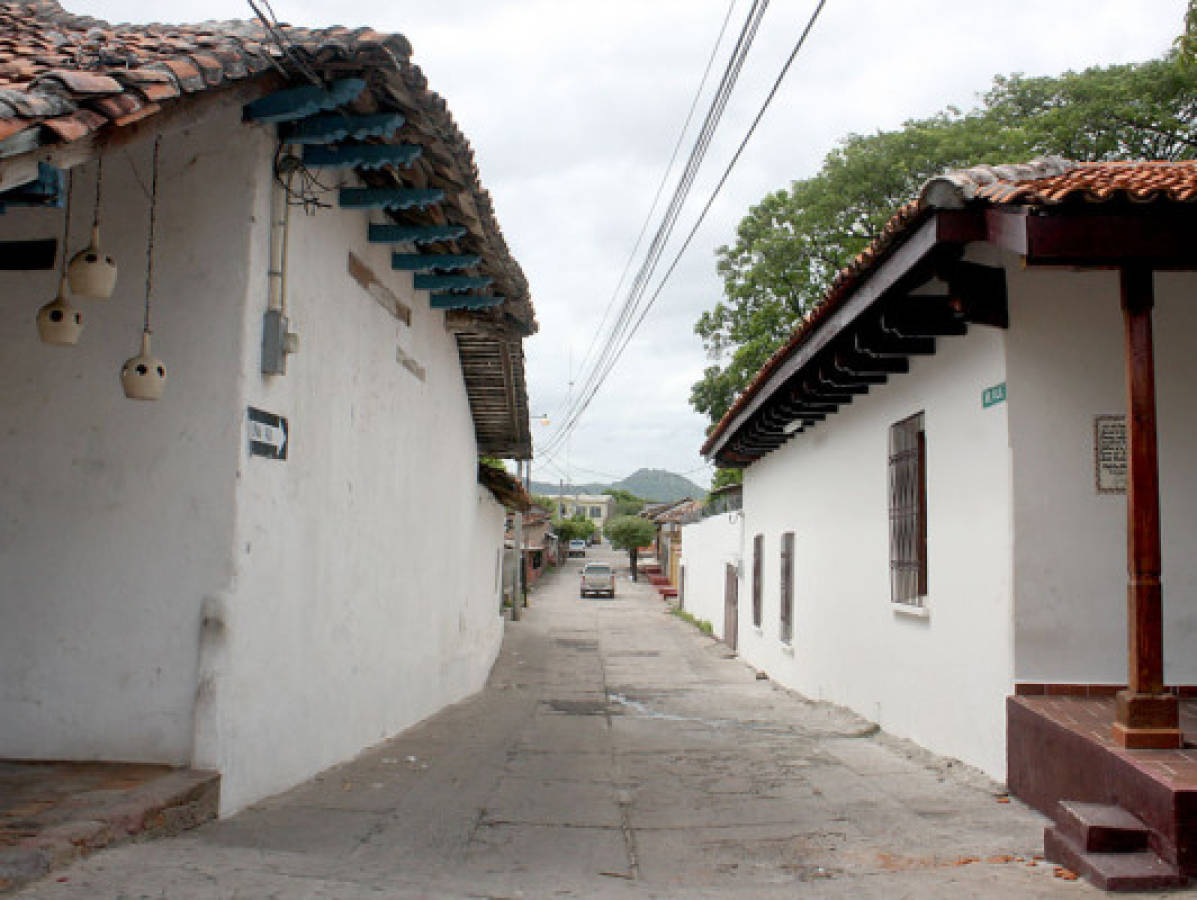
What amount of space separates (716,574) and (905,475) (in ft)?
46.8

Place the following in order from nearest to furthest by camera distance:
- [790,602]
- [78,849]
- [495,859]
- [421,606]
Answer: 1. [78,849]
2. [495,859]
3. [421,606]
4. [790,602]

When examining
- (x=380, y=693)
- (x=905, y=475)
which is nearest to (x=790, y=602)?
(x=905, y=475)

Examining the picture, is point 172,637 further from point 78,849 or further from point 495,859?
point 495,859

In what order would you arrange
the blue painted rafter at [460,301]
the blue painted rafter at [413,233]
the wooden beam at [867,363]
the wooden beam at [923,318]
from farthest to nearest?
the blue painted rafter at [460,301]
the wooden beam at [867,363]
the blue painted rafter at [413,233]
the wooden beam at [923,318]

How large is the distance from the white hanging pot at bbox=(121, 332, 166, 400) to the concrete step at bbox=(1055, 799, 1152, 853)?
4354 mm

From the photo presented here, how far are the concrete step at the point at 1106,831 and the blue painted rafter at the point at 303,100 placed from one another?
4.58m

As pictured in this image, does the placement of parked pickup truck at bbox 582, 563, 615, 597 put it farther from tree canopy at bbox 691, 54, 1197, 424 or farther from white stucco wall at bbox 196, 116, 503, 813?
white stucco wall at bbox 196, 116, 503, 813

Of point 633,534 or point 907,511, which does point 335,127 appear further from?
point 633,534

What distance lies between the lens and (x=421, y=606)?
8875mm

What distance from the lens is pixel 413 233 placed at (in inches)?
271

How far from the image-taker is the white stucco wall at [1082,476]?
5516mm

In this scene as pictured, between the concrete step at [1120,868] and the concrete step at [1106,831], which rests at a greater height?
the concrete step at [1106,831]

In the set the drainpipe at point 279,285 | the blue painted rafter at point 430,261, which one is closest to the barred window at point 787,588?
the blue painted rafter at point 430,261

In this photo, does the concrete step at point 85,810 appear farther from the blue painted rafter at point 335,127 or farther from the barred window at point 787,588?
the barred window at point 787,588
